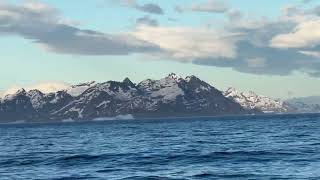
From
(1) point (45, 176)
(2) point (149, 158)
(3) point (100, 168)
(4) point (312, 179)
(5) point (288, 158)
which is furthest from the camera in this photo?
(2) point (149, 158)

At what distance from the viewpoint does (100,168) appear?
188 ft

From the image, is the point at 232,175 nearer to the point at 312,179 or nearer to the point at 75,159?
the point at 312,179

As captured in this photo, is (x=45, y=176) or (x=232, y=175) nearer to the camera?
(x=232, y=175)

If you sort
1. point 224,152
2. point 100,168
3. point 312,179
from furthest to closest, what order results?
point 224,152, point 100,168, point 312,179

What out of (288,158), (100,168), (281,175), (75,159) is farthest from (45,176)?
(288,158)

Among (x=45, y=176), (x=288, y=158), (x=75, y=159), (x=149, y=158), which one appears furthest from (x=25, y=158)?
(x=288, y=158)

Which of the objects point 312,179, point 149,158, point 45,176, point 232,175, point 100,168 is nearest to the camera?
point 312,179

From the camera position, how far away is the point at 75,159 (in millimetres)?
67875

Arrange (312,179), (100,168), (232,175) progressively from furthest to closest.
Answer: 1. (100,168)
2. (232,175)
3. (312,179)

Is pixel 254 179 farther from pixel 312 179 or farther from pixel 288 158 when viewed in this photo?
→ pixel 288 158

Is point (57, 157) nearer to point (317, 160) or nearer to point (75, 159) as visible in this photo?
point (75, 159)

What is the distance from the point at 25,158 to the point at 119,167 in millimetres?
20203

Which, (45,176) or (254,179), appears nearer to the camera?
(254,179)

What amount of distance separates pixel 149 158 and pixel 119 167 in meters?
8.70
